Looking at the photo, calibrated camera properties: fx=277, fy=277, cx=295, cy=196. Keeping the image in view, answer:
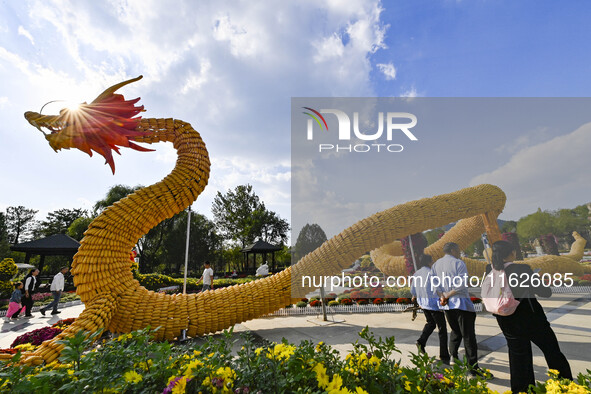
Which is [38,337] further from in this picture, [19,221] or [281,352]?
[19,221]

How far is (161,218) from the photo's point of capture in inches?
131

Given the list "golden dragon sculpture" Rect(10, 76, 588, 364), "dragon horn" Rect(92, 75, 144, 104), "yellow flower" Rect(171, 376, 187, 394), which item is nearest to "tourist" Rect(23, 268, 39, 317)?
"golden dragon sculpture" Rect(10, 76, 588, 364)

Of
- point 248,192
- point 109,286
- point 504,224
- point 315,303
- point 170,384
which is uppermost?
point 248,192

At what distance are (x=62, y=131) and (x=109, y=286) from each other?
1688 mm

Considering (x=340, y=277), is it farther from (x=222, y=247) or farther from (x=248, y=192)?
(x=222, y=247)

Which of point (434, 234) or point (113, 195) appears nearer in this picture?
point (434, 234)

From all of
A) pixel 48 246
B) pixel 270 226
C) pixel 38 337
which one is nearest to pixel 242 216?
pixel 270 226

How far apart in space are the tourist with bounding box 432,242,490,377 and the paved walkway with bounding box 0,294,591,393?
0.32 meters

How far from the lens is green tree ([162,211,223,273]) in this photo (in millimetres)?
27547

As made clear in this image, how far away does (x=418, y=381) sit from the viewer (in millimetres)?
1105

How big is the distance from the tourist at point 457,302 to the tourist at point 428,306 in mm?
130

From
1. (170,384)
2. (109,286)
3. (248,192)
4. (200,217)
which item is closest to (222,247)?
(200,217)

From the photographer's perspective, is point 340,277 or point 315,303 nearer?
point 340,277

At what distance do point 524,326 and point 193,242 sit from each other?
2982cm
